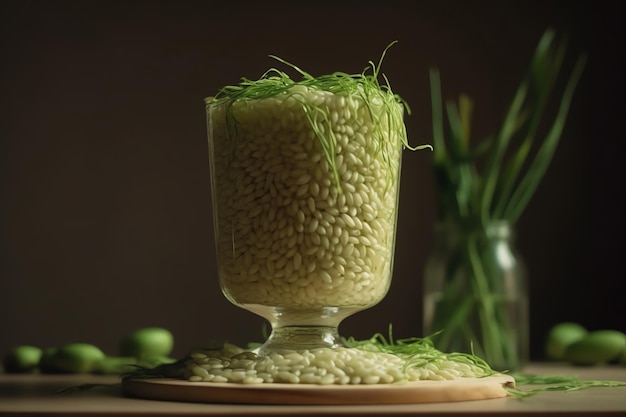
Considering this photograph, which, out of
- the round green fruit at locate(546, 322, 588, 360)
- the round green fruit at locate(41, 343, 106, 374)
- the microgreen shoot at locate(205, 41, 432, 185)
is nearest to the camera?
the microgreen shoot at locate(205, 41, 432, 185)

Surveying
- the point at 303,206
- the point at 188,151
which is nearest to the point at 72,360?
the point at 303,206

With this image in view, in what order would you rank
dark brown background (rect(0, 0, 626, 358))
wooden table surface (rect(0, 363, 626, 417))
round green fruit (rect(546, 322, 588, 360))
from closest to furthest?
wooden table surface (rect(0, 363, 626, 417)) → round green fruit (rect(546, 322, 588, 360)) → dark brown background (rect(0, 0, 626, 358))

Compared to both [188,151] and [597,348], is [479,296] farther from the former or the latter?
[188,151]

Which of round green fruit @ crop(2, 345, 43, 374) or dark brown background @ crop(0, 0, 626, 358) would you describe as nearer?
round green fruit @ crop(2, 345, 43, 374)

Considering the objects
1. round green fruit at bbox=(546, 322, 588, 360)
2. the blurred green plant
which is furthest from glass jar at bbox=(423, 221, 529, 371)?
round green fruit at bbox=(546, 322, 588, 360)

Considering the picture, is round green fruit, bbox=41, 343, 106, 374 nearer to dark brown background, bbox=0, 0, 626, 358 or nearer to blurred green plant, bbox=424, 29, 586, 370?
blurred green plant, bbox=424, 29, 586, 370

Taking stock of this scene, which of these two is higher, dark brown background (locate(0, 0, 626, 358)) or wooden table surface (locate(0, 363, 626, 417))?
dark brown background (locate(0, 0, 626, 358))
